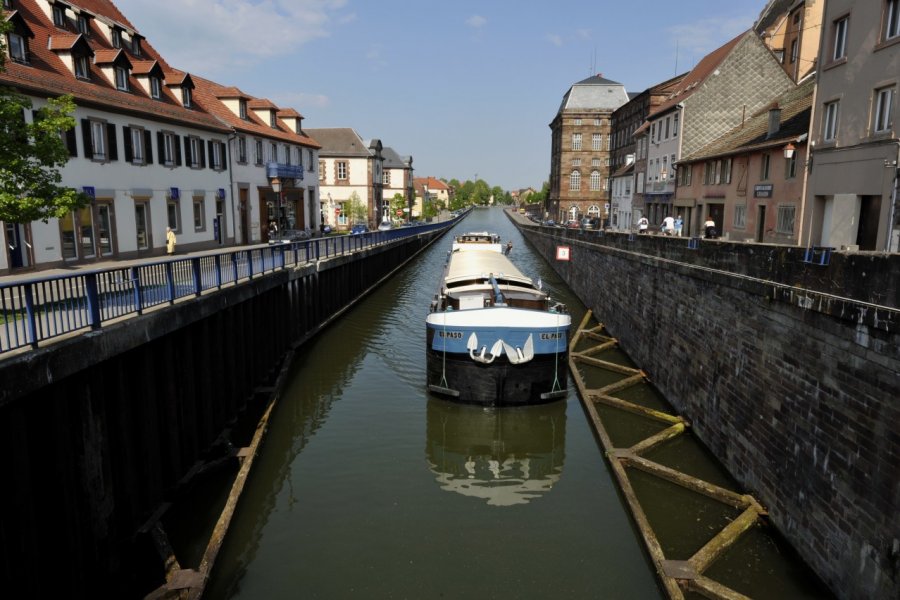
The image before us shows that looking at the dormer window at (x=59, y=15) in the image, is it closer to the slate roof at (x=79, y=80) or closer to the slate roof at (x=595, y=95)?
the slate roof at (x=79, y=80)

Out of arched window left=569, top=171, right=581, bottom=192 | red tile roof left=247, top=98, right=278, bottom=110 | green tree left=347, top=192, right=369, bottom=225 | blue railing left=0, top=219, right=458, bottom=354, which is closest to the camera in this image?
blue railing left=0, top=219, right=458, bottom=354

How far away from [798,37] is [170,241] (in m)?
44.6

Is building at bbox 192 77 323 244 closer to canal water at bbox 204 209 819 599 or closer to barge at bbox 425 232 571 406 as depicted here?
barge at bbox 425 232 571 406

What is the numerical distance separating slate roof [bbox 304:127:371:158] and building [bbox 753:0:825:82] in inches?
1777

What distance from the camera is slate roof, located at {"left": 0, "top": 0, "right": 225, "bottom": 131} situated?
21172mm

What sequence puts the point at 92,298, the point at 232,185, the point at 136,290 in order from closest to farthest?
the point at 92,298
the point at 136,290
the point at 232,185

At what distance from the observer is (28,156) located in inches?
462

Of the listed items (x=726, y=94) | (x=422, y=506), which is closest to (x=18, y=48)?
(x=422, y=506)

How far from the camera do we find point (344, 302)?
28.7 metres

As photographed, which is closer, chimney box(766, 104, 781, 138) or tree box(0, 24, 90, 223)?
tree box(0, 24, 90, 223)

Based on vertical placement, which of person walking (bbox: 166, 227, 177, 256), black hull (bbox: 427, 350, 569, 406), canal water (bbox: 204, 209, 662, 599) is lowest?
canal water (bbox: 204, 209, 662, 599)

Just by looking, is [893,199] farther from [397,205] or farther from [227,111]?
[397,205]

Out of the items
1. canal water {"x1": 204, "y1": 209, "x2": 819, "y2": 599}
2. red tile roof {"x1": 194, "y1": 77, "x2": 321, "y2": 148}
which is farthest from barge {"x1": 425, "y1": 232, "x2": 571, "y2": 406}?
red tile roof {"x1": 194, "y1": 77, "x2": 321, "y2": 148}

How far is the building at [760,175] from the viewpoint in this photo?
27.1 m
